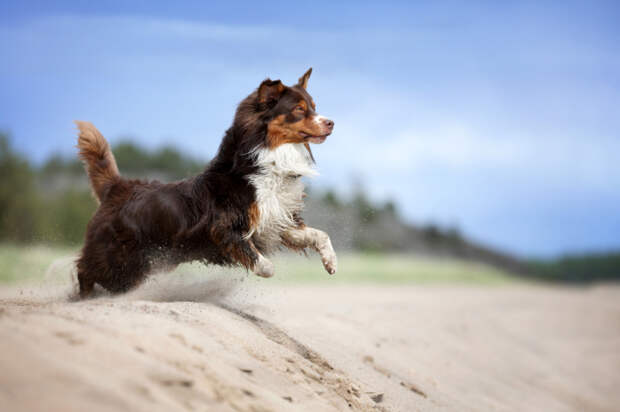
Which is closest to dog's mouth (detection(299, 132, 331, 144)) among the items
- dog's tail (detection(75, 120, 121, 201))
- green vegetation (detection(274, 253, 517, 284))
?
dog's tail (detection(75, 120, 121, 201))

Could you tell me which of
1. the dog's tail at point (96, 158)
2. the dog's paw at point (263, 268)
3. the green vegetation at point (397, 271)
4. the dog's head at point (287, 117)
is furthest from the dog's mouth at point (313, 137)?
the green vegetation at point (397, 271)

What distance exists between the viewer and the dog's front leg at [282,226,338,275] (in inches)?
211

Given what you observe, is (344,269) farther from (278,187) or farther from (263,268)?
(263,268)

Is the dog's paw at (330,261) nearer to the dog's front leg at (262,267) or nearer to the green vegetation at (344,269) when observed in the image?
the green vegetation at (344,269)

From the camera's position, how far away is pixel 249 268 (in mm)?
5102

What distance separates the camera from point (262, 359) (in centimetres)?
423

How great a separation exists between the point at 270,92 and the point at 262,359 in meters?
2.28

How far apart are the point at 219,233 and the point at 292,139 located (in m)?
1.03

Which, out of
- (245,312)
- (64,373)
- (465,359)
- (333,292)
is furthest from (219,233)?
(333,292)

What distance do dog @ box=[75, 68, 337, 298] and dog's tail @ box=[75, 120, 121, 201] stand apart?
38 cm

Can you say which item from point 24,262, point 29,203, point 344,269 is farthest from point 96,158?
point 29,203

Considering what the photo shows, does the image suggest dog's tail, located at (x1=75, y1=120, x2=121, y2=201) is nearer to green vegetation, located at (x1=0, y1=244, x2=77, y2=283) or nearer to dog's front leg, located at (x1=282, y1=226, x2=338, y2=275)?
dog's front leg, located at (x1=282, y1=226, x2=338, y2=275)

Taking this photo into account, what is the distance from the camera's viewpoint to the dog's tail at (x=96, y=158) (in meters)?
6.02

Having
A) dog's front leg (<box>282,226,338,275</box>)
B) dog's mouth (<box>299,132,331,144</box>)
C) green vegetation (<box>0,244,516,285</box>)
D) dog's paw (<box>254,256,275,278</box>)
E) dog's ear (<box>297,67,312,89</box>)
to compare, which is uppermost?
dog's ear (<box>297,67,312,89</box>)
